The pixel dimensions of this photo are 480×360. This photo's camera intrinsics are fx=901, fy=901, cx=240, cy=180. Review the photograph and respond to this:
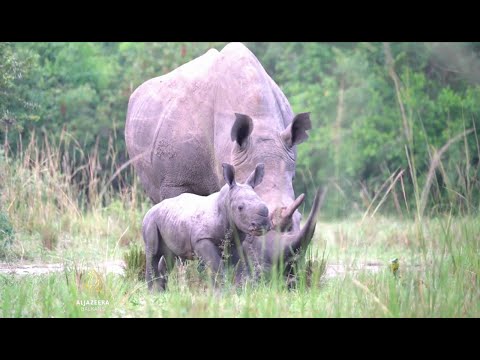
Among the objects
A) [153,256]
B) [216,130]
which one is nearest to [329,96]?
[216,130]

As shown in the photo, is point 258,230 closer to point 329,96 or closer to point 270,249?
point 270,249

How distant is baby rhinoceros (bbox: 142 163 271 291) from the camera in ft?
22.0

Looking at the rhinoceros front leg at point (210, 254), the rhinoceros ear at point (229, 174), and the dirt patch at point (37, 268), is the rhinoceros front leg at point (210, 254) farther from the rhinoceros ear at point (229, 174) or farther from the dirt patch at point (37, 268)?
the dirt patch at point (37, 268)

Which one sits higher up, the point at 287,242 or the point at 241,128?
the point at 241,128

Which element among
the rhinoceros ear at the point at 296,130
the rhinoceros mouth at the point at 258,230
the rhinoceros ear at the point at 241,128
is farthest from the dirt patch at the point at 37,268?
the rhinoceros mouth at the point at 258,230

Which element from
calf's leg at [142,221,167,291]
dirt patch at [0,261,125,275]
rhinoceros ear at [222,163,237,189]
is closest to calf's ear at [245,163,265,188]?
rhinoceros ear at [222,163,237,189]

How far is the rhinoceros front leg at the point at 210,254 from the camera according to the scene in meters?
6.90

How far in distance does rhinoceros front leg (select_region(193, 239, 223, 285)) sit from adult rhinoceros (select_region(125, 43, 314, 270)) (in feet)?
1.81

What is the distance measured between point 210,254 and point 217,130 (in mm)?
1796

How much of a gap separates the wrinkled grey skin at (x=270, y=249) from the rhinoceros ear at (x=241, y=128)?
38.1 inches

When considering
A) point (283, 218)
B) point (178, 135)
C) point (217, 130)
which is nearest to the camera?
point (283, 218)

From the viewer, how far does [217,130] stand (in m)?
8.43
